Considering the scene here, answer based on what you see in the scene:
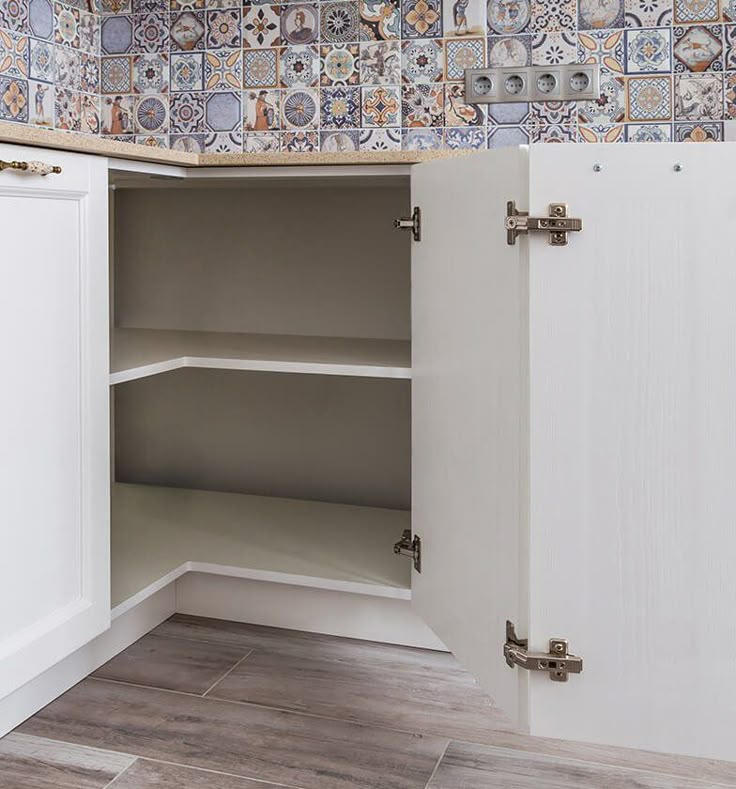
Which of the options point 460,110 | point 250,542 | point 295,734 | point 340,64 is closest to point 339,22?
point 340,64

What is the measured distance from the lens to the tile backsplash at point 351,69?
1769 millimetres

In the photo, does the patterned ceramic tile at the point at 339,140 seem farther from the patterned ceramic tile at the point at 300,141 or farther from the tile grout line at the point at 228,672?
the tile grout line at the point at 228,672

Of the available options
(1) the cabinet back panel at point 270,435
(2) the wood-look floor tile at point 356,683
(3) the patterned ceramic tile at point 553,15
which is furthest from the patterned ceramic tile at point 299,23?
(2) the wood-look floor tile at point 356,683

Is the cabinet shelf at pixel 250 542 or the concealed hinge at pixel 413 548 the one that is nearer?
the concealed hinge at pixel 413 548

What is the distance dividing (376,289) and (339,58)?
50 cm

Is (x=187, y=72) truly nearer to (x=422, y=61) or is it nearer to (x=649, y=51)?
(x=422, y=61)

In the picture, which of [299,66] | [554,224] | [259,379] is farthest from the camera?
[259,379]

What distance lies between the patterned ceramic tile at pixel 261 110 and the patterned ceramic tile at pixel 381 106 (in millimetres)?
198

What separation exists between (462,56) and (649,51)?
1.20 ft

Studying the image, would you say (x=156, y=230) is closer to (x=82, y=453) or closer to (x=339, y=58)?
(x=339, y=58)

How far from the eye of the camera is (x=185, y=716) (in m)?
1.42

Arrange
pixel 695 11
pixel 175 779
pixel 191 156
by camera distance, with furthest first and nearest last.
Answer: pixel 695 11 → pixel 191 156 → pixel 175 779

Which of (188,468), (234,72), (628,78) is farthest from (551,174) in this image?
(188,468)

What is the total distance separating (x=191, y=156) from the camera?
149cm
